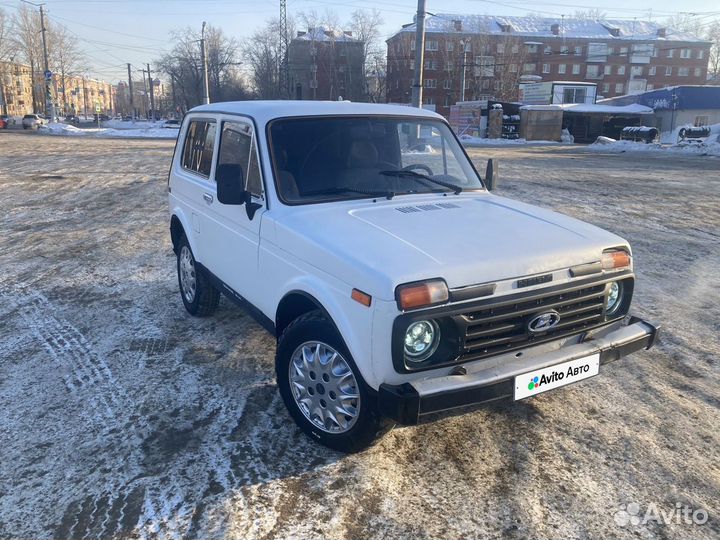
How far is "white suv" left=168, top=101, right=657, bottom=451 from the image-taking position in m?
2.88

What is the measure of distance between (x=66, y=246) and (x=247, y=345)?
5.03m

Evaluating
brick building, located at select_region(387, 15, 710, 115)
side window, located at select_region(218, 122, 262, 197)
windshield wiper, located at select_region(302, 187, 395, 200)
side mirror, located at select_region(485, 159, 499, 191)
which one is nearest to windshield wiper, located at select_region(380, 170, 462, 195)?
windshield wiper, located at select_region(302, 187, 395, 200)

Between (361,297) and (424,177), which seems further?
(424,177)

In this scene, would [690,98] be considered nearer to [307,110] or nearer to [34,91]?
[307,110]

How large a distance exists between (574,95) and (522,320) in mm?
59170

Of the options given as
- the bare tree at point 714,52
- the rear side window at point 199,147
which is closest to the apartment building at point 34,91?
the rear side window at point 199,147

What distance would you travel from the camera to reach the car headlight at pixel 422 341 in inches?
114

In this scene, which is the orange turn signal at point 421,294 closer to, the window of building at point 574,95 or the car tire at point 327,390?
the car tire at point 327,390

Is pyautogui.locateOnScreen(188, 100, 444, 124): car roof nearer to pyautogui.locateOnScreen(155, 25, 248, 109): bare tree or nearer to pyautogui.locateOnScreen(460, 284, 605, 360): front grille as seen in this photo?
pyautogui.locateOnScreen(460, 284, 605, 360): front grille

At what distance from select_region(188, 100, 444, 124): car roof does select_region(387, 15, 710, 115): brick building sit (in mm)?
79809

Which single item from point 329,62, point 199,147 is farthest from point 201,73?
point 199,147

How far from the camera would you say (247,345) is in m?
4.96

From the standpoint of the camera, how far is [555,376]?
3.18 metres

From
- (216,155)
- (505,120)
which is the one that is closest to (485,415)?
(216,155)
